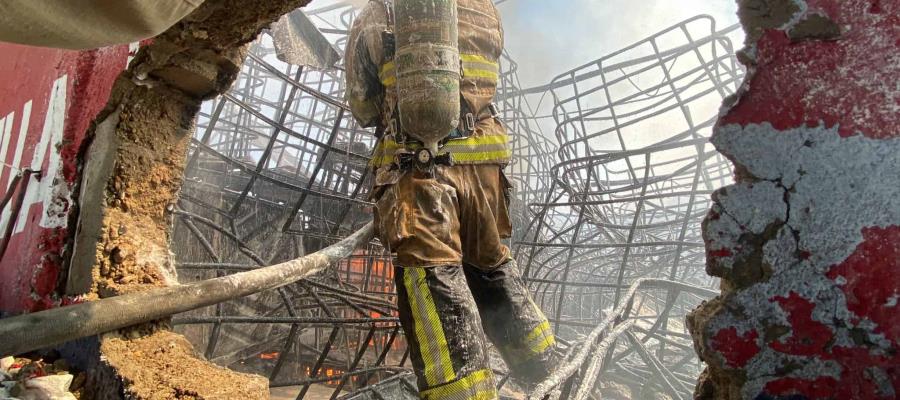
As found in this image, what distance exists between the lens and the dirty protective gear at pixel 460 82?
2.50 meters

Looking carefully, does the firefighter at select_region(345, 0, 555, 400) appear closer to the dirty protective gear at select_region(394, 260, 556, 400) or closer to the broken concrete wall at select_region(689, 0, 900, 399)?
the dirty protective gear at select_region(394, 260, 556, 400)

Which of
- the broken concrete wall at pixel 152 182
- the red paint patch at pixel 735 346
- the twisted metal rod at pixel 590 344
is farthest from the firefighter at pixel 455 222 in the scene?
the red paint patch at pixel 735 346

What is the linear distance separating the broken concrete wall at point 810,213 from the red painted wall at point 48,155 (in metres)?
2.16

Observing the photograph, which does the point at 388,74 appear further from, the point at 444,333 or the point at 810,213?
the point at 810,213

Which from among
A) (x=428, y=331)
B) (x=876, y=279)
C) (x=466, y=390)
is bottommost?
(x=466, y=390)

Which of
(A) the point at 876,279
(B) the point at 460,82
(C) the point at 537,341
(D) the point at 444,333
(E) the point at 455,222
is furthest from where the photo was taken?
(C) the point at 537,341

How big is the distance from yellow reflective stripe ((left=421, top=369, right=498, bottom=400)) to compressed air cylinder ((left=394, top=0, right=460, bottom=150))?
3.42ft

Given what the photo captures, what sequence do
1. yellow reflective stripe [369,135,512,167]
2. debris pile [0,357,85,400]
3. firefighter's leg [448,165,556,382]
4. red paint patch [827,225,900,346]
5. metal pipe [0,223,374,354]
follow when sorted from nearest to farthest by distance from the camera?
red paint patch [827,225,900,346], metal pipe [0,223,374,354], debris pile [0,357,85,400], yellow reflective stripe [369,135,512,167], firefighter's leg [448,165,556,382]

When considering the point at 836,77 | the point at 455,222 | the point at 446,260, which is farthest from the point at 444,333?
the point at 836,77

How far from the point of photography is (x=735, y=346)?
110 centimetres

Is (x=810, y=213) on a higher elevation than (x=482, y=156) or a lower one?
lower

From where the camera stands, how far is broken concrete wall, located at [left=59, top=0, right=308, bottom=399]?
1574 mm

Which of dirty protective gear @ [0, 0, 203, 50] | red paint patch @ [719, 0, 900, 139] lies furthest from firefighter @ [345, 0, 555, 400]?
dirty protective gear @ [0, 0, 203, 50]

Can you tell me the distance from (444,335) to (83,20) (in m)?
1.68
